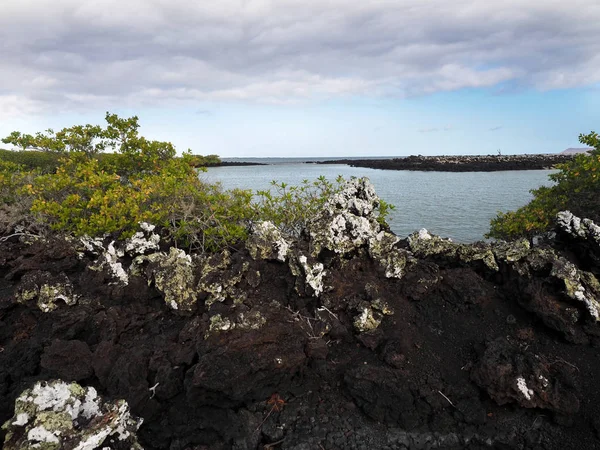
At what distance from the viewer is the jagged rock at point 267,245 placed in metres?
6.24

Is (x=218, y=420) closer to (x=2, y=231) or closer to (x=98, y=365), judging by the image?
(x=98, y=365)

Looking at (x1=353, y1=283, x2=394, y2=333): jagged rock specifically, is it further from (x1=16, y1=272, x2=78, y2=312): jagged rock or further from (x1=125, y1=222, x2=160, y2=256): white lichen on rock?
(x1=16, y1=272, x2=78, y2=312): jagged rock

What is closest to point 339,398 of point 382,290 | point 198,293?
point 382,290

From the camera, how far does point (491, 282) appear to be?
6086 millimetres

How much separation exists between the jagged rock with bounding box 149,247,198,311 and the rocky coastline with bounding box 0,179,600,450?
0.03 m

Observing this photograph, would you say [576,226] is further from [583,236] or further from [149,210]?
[149,210]

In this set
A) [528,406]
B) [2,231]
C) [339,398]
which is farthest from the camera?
[2,231]

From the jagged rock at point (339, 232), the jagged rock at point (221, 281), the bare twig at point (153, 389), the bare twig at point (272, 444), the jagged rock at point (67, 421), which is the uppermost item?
the jagged rock at point (339, 232)

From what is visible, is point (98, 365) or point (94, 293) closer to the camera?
point (98, 365)

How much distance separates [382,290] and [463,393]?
1803 mm

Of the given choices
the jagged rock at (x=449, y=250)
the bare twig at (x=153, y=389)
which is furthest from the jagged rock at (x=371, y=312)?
the bare twig at (x=153, y=389)

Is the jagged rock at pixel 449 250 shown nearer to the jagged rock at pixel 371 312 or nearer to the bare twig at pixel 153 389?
the jagged rock at pixel 371 312

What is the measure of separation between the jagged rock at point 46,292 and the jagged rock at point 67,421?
7.02ft

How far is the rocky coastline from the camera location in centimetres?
434
